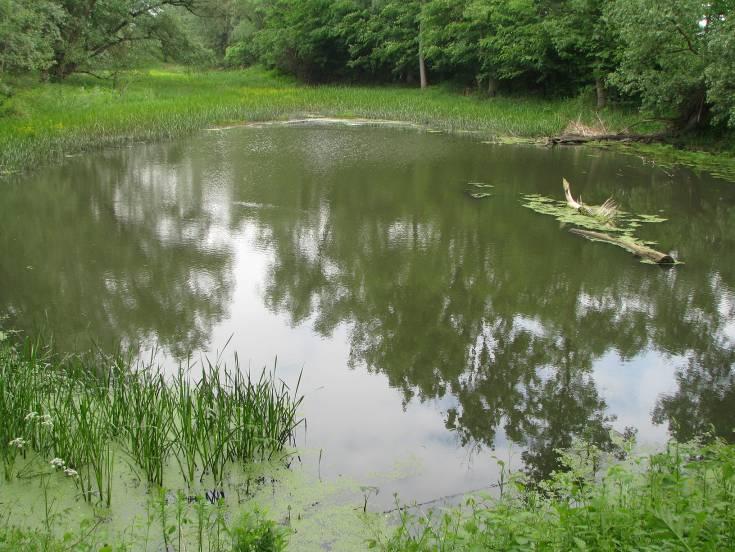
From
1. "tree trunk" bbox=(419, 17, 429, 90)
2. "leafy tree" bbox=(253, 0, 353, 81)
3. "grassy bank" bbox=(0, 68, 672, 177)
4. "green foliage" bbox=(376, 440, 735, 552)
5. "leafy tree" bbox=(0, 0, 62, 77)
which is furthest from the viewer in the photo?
"leafy tree" bbox=(253, 0, 353, 81)

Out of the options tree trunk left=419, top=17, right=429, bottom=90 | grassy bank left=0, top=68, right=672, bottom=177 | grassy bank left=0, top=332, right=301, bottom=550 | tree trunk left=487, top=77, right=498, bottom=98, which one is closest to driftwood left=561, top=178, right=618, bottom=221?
grassy bank left=0, top=332, right=301, bottom=550

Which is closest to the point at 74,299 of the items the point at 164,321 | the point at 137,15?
the point at 164,321

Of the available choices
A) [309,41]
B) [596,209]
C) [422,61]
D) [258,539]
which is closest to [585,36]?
[422,61]

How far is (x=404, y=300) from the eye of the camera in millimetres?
6992

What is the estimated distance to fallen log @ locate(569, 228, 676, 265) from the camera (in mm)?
8109

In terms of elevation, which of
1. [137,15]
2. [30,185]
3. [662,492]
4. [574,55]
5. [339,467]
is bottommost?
[339,467]

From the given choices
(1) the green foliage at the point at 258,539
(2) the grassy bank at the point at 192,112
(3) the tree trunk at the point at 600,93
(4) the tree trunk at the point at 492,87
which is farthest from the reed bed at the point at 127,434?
(4) the tree trunk at the point at 492,87

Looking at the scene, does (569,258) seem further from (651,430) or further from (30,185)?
(30,185)

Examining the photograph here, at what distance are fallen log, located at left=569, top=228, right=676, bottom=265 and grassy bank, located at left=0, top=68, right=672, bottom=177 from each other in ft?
31.2

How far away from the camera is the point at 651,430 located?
4.72 metres

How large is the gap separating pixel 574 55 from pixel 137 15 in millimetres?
17525

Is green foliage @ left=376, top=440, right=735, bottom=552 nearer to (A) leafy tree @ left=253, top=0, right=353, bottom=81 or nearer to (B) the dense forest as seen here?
(B) the dense forest

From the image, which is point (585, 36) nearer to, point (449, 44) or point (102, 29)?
point (449, 44)

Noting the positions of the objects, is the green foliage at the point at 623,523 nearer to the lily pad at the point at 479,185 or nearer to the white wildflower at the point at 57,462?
the white wildflower at the point at 57,462
